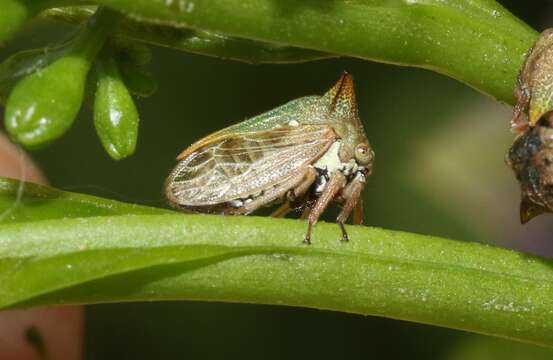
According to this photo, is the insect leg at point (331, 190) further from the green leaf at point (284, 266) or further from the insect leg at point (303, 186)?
the green leaf at point (284, 266)

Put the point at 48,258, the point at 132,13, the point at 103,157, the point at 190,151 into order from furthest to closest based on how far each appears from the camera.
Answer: the point at 103,157, the point at 190,151, the point at 48,258, the point at 132,13

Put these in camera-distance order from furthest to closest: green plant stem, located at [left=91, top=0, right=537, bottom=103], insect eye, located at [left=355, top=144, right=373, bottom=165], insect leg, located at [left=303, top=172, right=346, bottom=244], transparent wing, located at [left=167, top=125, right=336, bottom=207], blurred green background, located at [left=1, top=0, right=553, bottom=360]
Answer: blurred green background, located at [left=1, top=0, right=553, bottom=360] < insect eye, located at [left=355, top=144, right=373, bottom=165] < transparent wing, located at [left=167, top=125, right=336, bottom=207] < insect leg, located at [left=303, top=172, right=346, bottom=244] < green plant stem, located at [left=91, top=0, right=537, bottom=103]

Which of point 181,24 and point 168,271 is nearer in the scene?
point 181,24

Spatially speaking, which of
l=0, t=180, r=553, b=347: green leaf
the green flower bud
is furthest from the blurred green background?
the green flower bud

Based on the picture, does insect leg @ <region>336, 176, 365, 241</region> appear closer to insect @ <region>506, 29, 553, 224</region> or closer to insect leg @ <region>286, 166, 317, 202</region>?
insect leg @ <region>286, 166, 317, 202</region>

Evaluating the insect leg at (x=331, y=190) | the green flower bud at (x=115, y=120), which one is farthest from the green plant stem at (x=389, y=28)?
the insect leg at (x=331, y=190)

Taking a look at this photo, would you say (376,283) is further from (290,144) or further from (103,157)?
(103,157)

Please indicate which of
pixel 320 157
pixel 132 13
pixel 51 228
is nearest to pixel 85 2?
pixel 132 13

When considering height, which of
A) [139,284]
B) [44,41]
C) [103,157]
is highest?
[139,284]
